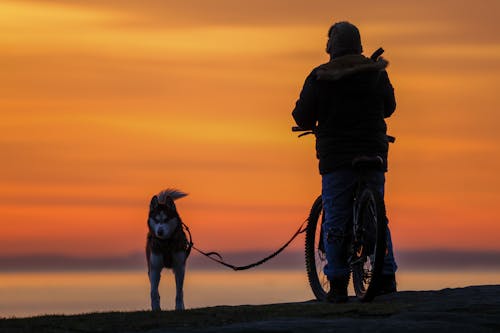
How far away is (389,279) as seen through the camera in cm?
1318

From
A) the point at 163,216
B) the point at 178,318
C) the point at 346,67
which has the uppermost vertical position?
the point at 346,67

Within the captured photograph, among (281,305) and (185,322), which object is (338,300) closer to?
(281,305)

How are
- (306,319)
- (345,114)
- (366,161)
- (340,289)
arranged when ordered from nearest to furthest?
(306,319), (366,161), (345,114), (340,289)

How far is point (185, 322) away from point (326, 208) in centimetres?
320

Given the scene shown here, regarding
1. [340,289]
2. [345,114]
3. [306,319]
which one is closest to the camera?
[306,319]

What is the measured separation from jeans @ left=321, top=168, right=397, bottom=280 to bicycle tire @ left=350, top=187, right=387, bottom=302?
6.5 inches

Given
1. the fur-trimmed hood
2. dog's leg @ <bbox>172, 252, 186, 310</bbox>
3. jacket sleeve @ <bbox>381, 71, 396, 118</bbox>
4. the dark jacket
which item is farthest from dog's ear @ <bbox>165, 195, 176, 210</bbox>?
the fur-trimmed hood

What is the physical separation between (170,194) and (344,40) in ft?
17.8

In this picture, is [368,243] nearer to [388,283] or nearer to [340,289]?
[388,283]

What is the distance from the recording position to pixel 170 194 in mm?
17516

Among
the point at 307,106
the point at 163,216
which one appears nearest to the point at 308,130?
the point at 307,106

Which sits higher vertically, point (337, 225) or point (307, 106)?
point (307, 106)

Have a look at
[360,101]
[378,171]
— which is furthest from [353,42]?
[378,171]

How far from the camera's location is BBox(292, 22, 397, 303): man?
42.5 feet
